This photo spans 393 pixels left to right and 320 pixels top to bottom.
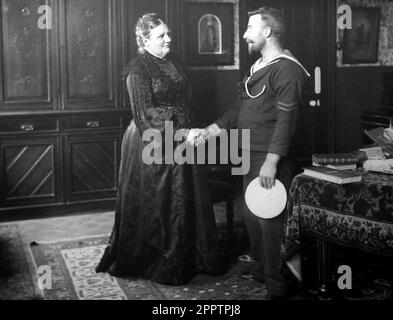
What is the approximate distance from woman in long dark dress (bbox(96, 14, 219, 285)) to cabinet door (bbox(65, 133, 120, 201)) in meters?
1.83

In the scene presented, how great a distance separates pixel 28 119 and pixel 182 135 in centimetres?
217

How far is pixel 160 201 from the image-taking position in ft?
11.5

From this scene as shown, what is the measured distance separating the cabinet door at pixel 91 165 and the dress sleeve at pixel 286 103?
272 centimetres

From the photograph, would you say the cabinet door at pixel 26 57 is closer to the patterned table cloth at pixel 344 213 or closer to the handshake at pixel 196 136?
the handshake at pixel 196 136

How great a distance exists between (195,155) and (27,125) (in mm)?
2200

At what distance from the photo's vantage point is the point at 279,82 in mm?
3074

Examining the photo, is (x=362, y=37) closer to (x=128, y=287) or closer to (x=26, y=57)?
(x=26, y=57)

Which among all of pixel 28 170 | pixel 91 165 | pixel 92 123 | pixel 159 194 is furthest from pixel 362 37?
pixel 159 194

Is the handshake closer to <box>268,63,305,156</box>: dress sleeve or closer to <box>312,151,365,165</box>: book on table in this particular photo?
<box>268,63,305,156</box>: dress sleeve

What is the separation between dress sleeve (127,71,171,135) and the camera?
11.3 ft

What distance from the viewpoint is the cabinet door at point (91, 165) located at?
5.37m

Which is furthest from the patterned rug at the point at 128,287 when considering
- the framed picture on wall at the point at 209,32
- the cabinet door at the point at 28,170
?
the framed picture on wall at the point at 209,32

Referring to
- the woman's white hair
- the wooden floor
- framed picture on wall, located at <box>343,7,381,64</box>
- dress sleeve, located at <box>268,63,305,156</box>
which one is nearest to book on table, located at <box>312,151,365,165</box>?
dress sleeve, located at <box>268,63,305,156</box>

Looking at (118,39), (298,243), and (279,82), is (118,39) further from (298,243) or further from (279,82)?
(298,243)
